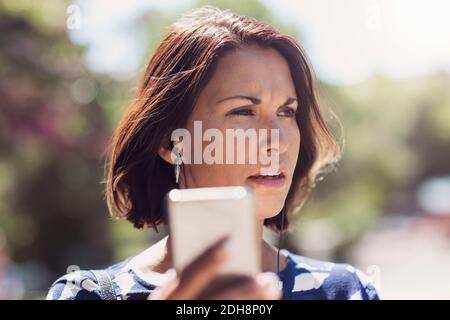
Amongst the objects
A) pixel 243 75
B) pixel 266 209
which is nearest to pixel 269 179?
pixel 266 209

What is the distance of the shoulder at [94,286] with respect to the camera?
80 centimetres

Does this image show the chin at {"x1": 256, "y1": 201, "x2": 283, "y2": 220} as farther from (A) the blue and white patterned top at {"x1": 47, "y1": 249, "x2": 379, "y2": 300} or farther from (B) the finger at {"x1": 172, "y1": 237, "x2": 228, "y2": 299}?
(B) the finger at {"x1": 172, "y1": 237, "x2": 228, "y2": 299}

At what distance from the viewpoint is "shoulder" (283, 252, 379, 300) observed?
0.85m

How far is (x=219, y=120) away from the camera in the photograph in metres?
→ 0.85

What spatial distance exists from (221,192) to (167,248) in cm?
25

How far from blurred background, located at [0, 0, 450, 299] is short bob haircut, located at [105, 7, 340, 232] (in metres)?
0.11

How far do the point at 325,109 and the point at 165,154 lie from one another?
33 cm

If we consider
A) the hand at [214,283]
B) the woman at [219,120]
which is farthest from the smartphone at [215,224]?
the woman at [219,120]

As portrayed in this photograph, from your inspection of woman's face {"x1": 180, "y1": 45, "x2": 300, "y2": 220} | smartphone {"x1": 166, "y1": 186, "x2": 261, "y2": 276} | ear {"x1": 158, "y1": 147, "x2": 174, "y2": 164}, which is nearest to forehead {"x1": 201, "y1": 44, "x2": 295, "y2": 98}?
woman's face {"x1": 180, "y1": 45, "x2": 300, "y2": 220}

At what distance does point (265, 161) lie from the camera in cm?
85

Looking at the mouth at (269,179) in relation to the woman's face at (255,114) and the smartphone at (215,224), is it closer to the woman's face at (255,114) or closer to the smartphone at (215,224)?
the woman's face at (255,114)

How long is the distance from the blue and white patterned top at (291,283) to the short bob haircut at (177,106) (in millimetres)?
126

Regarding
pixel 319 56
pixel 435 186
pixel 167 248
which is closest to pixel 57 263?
pixel 319 56

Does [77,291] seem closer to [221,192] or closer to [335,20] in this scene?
[221,192]
